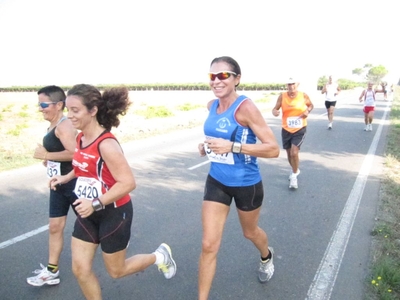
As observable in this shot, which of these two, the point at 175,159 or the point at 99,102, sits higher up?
the point at 99,102

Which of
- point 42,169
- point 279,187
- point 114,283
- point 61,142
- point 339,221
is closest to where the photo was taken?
point 61,142

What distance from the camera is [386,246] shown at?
12.8ft

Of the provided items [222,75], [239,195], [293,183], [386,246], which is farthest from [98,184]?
[293,183]

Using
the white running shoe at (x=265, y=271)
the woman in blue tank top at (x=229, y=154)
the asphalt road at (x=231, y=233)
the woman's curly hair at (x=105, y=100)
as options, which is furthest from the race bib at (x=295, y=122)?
the woman's curly hair at (x=105, y=100)

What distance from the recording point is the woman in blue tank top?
2672 mm

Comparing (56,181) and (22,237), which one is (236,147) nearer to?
(56,181)

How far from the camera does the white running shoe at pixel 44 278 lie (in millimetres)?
3186

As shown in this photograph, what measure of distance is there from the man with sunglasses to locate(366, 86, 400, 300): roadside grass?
9.49 ft

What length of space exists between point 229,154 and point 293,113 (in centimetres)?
368

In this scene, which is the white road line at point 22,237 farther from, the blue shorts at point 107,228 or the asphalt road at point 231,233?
the blue shorts at point 107,228

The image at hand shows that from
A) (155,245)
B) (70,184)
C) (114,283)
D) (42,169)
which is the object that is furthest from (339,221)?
(42,169)

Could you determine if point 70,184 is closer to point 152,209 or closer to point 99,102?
point 99,102

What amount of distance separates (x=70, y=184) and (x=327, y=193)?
441 centimetres

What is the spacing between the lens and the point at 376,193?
230 inches
